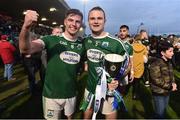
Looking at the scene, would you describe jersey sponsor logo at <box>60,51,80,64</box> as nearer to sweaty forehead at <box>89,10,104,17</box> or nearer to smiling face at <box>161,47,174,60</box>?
sweaty forehead at <box>89,10,104,17</box>

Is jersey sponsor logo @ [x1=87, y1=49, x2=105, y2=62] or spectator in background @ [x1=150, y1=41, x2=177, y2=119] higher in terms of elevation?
jersey sponsor logo @ [x1=87, y1=49, x2=105, y2=62]

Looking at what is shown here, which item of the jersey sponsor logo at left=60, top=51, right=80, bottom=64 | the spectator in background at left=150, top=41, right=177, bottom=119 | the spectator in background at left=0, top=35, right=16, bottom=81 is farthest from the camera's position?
the spectator in background at left=0, top=35, right=16, bottom=81

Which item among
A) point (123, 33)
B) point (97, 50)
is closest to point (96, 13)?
point (97, 50)

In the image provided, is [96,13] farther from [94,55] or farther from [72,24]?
[94,55]

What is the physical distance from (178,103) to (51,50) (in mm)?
5558

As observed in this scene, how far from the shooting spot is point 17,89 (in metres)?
10.7

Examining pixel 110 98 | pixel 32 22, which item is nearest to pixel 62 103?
pixel 110 98

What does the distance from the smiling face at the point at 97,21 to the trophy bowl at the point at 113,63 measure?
423mm

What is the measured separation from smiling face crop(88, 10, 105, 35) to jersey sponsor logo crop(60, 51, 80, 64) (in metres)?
0.46

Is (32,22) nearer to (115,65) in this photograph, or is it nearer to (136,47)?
(115,65)

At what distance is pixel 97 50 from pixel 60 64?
1.86ft

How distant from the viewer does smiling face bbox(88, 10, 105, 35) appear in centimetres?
444

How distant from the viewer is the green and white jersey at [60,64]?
4230 millimetres

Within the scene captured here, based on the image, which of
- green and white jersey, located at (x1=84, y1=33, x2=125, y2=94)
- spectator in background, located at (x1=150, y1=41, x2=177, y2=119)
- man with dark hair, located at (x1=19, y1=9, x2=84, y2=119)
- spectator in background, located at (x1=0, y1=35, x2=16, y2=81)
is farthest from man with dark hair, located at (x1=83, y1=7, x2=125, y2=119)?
spectator in background, located at (x1=0, y1=35, x2=16, y2=81)
